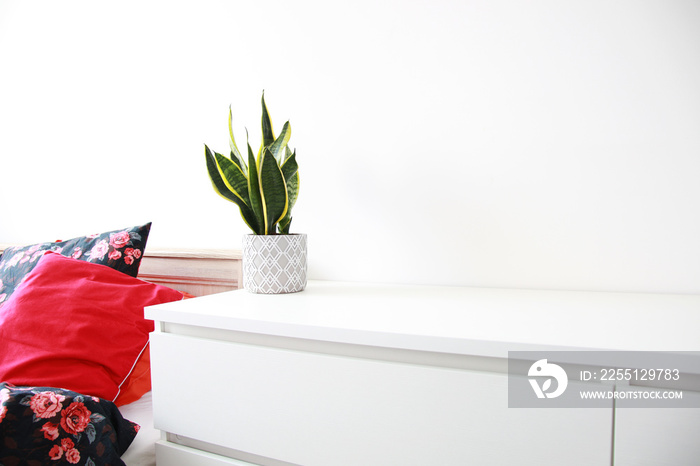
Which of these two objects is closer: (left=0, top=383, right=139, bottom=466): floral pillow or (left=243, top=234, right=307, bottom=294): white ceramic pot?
(left=0, top=383, right=139, bottom=466): floral pillow

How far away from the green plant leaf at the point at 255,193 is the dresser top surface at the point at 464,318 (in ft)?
0.58

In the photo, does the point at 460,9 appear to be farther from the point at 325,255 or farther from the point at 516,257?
the point at 325,255

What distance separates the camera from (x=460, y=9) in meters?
1.10

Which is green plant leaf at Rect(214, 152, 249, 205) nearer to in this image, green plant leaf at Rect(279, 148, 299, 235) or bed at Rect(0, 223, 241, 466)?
green plant leaf at Rect(279, 148, 299, 235)

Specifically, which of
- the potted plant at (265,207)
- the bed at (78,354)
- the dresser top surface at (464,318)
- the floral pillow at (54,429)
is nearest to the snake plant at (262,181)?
the potted plant at (265,207)

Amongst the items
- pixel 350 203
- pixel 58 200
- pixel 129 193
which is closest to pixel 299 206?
pixel 350 203

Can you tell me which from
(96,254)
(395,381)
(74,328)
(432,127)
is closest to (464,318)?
(395,381)

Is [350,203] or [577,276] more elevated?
[350,203]

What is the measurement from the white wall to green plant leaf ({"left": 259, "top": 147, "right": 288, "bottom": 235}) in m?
0.27

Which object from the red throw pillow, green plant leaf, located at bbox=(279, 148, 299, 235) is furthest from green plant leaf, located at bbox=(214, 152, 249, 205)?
the red throw pillow

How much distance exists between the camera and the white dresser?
602 mm

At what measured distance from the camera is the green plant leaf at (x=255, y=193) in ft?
3.23

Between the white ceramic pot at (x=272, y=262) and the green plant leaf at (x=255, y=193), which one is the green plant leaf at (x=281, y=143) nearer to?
the green plant leaf at (x=255, y=193)

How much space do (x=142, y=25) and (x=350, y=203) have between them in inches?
40.6
